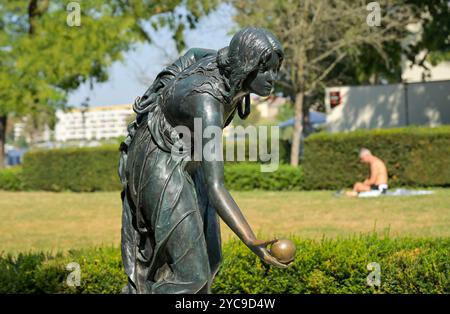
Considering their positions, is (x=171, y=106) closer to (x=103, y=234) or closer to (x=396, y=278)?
(x=396, y=278)

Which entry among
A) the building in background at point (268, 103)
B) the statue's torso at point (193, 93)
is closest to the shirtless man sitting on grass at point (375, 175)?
the building in background at point (268, 103)

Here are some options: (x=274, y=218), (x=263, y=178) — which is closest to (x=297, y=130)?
(x=263, y=178)

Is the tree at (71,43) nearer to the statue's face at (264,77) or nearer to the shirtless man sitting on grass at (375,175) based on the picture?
the shirtless man sitting on grass at (375,175)

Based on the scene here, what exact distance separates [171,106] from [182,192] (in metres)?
0.44

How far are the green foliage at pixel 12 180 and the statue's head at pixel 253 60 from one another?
2121 cm

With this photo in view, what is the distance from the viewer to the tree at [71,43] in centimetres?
1808

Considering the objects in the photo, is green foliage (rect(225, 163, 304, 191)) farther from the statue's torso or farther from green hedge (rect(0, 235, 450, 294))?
the statue's torso

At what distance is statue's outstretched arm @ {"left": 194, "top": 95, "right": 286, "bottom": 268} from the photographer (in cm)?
313

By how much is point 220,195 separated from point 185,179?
30 centimetres

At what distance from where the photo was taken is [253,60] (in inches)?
132

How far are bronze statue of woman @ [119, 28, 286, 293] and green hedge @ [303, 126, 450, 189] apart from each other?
14041 millimetres

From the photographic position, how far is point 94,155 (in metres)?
21.7

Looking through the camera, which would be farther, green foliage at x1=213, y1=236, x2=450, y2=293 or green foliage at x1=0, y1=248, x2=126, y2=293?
green foliage at x1=0, y1=248, x2=126, y2=293

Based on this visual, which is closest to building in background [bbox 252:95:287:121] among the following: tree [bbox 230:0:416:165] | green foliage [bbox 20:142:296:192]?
tree [bbox 230:0:416:165]
